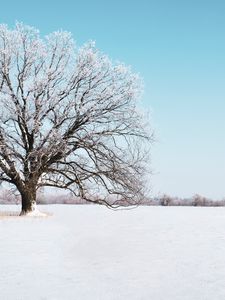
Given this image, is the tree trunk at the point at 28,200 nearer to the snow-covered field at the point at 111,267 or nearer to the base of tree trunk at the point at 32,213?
the base of tree trunk at the point at 32,213

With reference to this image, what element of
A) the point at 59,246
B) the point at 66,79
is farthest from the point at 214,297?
the point at 66,79

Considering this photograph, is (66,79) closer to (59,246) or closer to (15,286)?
(59,246)

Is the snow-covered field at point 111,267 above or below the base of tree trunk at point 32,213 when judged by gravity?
below

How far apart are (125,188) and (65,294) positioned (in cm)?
1832

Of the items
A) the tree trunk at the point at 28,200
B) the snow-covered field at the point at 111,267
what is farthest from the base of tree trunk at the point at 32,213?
the snow-covered field at the point at 111,267

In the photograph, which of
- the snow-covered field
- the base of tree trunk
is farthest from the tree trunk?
the snow-covered field

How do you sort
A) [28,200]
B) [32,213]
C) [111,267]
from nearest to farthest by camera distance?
1. [111,267]
2. [32,213]
3. [28,200]

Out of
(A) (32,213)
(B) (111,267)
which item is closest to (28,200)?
(A) (32,213)

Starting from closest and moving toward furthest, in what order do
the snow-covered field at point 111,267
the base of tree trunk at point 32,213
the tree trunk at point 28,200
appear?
the snow-covered field at point 111,267
the base of tree trunk at point 32,213
the tree trunk at point 28,200

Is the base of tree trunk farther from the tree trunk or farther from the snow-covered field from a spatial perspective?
the snow-covered field

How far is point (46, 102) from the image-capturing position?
966 inches

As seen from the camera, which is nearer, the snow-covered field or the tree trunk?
the snow-covered field

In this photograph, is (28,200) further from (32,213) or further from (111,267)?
(111,267)

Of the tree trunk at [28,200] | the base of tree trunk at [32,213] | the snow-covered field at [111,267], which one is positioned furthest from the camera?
the tree trunk at [28,200]
